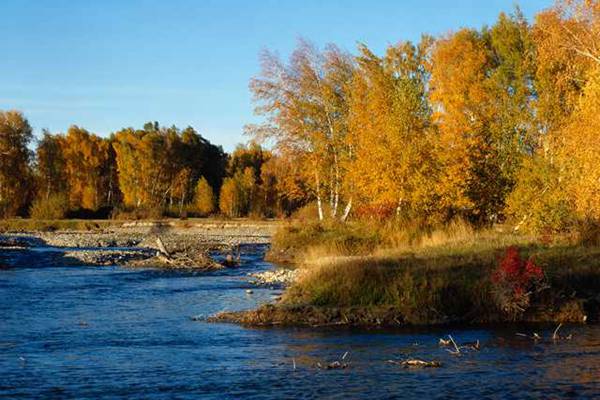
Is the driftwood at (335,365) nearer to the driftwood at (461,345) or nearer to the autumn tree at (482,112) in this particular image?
the driftwood at (461,345)

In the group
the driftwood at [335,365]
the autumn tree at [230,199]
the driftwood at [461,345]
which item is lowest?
the driftwood at [335,365]

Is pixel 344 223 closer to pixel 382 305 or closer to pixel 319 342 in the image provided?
pixel 382 305

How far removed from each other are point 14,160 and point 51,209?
48.9 feet

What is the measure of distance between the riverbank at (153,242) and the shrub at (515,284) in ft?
59.1

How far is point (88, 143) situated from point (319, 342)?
88990 mm

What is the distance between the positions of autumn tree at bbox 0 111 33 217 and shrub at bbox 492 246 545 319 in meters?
76.1

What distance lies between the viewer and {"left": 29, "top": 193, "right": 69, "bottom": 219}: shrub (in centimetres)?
7744

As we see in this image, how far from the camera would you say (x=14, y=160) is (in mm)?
88625

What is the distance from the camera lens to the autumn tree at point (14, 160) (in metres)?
87.0

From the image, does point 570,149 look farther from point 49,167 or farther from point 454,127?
point 49,167

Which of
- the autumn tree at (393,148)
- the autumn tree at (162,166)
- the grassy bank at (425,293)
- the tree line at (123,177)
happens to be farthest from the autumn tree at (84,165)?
the grassy bank at (425,293)

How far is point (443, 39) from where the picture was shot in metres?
52.1

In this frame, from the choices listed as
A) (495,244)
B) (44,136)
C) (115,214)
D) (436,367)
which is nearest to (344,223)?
(495,244)

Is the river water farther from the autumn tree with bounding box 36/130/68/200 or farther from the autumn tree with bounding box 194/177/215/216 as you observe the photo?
the autumn tree with bounding box 36/130/68/200
